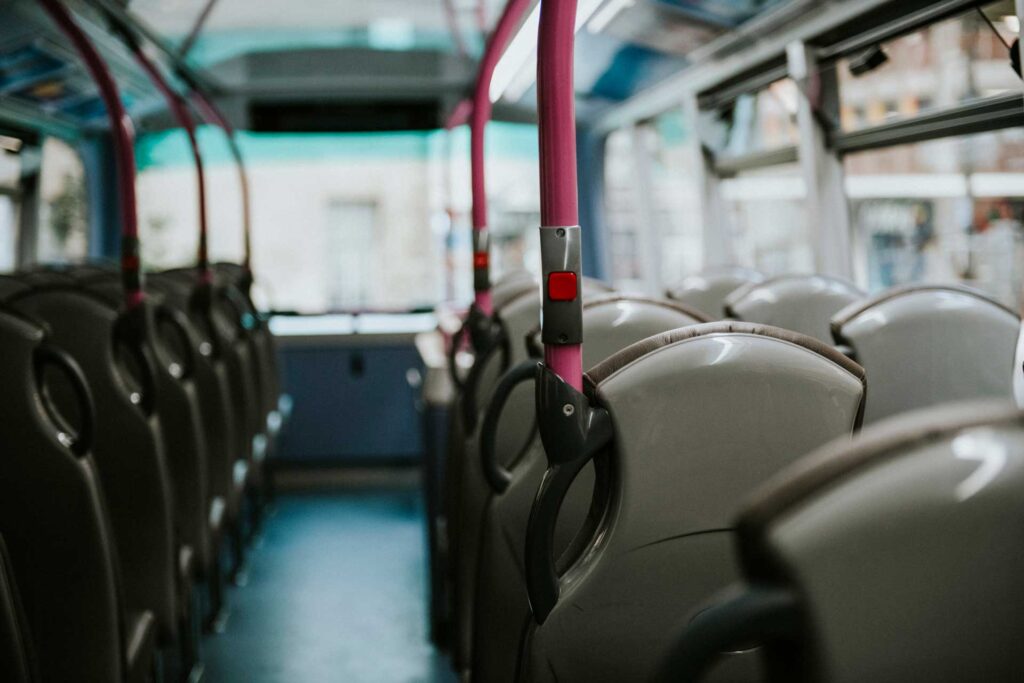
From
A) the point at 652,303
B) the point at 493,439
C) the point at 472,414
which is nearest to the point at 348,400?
the point at 472,414

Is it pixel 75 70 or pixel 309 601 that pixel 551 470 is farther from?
pixel 75 70

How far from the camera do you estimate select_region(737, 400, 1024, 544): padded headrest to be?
1.82 feet

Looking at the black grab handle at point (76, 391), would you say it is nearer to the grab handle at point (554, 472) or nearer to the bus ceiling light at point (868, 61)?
the grab handle at point (554, 472)

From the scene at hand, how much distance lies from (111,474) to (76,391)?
2.58 feet

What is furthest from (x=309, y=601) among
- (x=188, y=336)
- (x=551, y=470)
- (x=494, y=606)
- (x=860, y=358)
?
(x=551, y=470)

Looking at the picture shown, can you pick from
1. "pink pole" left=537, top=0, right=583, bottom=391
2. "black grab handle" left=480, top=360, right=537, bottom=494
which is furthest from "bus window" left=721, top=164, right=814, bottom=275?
"pink pole" left=537, top=0, right=583, bottom=391

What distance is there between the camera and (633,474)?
112 cm

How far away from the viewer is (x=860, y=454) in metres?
0.57

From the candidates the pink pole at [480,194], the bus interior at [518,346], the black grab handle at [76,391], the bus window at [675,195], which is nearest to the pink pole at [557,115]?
the bus interior at [518,346]

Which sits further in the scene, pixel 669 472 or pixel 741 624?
pixel 669 472

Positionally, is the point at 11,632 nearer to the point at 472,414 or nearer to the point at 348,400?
the point at 472,414

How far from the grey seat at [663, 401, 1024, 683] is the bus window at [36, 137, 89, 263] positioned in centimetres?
650

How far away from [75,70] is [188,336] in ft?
10.5

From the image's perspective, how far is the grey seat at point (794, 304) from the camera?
2.33 metres
